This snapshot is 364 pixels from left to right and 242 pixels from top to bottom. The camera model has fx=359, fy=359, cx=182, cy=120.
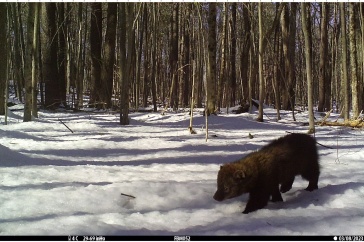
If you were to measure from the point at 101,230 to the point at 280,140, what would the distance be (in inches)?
96.9

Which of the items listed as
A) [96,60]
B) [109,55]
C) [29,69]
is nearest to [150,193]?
[29,69]

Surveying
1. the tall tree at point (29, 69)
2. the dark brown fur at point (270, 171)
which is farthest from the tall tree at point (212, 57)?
the dark brown fur at point (270, 171)

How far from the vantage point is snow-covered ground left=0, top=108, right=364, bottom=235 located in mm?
2861

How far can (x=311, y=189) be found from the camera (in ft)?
13.8

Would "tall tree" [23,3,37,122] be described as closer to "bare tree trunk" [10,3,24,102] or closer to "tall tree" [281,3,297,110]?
"bare tree trunk" [10,3,24,102]

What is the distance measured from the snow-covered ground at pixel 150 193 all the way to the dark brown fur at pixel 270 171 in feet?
0.52

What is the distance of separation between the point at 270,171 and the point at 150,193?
1332 mm

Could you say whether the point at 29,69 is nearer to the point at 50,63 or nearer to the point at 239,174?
the point at 50,63

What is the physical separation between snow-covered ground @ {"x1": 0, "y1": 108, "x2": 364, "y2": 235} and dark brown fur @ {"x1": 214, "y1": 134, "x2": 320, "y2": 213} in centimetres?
16

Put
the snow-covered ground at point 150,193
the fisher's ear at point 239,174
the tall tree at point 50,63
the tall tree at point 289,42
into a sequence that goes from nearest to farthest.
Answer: the snow-covered ground at point 150,193 < the fisher's ear at point 239,174 < the tall tree at point 50,63 < the tall tree at point 289,42

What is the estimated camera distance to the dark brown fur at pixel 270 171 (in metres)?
3.74

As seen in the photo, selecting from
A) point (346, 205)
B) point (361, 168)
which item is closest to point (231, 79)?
point (361, 168)

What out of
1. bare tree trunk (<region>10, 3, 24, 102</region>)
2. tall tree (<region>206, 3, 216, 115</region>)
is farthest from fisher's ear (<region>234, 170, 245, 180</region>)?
bare tree trunk (<region>10, 3, 24, 102</region>)

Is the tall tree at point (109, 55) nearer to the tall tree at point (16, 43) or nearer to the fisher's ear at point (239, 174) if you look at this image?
the tall tree at point (16, 43)
